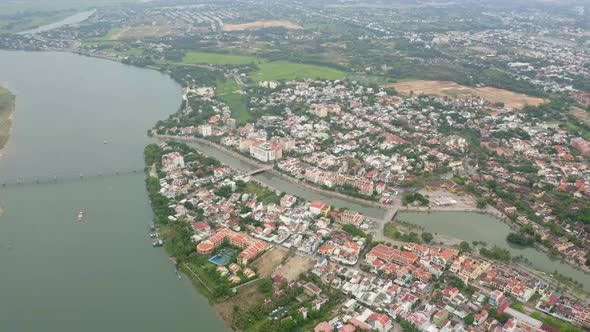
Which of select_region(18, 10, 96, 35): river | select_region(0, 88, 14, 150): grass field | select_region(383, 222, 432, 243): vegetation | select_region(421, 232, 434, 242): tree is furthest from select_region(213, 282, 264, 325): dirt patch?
select_region(18, 10, 96, 35): river

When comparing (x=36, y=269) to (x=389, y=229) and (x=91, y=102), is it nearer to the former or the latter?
(x=389, y=229)

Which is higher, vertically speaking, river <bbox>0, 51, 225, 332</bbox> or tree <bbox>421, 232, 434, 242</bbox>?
tree <bbox>421, 232, 434, 242</bbox>

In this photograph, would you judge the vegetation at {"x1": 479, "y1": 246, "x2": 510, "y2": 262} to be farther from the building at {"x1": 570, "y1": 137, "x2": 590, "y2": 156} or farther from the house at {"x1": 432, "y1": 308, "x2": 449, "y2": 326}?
the building at {"x1": 570, "y1": 137, "x2": 590, "y2": 156}

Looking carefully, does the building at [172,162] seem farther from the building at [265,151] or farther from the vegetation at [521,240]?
the vegetation at [521,240]

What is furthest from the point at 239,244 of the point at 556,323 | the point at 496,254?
the point at 556,323

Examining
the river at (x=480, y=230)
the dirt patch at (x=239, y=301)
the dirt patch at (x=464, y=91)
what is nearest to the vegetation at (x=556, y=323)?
the river at (x=480, y=230)

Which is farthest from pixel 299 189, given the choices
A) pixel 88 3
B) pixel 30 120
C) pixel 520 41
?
pixel 88 3

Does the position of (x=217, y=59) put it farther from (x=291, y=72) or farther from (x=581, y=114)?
(x=581, y=114)
